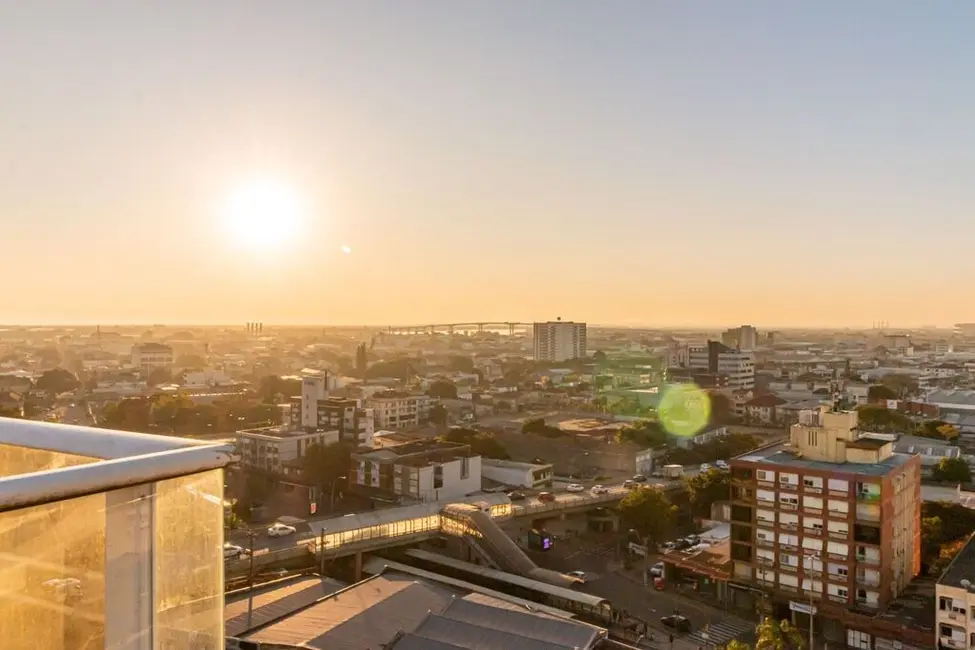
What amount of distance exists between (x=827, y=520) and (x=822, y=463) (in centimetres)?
61

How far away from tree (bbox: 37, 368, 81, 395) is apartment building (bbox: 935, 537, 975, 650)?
2639 cm

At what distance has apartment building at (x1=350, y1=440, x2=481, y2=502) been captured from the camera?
11648mm

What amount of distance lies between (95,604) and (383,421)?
1939cm

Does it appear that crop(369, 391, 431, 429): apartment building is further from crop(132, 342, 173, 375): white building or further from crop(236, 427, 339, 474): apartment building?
crop(132, 342, 173, 375): white building

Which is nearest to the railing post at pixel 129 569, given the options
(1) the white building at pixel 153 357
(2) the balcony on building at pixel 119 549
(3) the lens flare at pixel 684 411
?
(2) the balcony on building at pixel 119 549

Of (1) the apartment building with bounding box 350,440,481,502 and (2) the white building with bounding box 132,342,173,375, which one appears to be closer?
(1) the apartment building with bounding box 350,440,481,502

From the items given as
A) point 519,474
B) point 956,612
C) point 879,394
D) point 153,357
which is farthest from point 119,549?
point 153,357

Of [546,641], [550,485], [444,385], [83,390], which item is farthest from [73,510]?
[83,390]

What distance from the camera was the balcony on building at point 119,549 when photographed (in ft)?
2.16

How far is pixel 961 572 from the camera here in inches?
255

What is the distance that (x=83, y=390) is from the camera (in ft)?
88.6

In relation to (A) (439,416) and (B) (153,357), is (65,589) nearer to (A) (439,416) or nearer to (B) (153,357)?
(A) (439,416)

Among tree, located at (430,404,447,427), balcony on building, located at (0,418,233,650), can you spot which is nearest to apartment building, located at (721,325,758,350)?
tree, located at (430,404,447,427)

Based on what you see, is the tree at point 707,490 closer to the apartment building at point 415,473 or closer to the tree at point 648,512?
the tree at point 648,512
